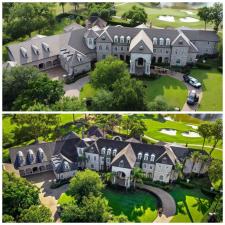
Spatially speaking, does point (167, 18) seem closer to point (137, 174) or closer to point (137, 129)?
point (137, 129)

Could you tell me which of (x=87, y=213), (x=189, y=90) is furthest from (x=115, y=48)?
(x=87, y=213)

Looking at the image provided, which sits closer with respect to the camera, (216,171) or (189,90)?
(216,171)

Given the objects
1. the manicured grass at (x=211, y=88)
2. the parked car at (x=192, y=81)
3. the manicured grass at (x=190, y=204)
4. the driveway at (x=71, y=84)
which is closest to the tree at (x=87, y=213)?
the manicured grass at (x=190, y=204)

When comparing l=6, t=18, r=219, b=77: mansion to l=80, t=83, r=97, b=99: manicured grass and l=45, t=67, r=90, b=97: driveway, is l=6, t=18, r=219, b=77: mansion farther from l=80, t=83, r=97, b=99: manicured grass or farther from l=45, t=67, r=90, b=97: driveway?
l=80, t=83, r=97, b=99: manicured grass

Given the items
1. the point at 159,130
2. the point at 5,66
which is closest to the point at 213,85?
the point at 159,130

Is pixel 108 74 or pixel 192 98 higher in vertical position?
pixel 108 74
